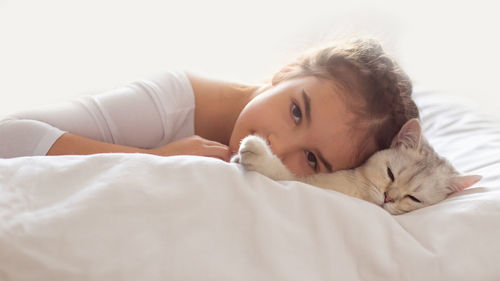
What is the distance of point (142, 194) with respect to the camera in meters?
0.71

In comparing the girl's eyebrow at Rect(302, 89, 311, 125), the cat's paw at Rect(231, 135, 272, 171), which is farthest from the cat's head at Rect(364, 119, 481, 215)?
the cat's paw at Rect(231, 135, 272, 171)

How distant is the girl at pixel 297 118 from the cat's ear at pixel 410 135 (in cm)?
5

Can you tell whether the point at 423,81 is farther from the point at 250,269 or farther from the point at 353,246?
the point at 250,269

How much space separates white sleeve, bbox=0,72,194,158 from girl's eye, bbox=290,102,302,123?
0.49m

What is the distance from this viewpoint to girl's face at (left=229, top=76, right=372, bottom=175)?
1.09m

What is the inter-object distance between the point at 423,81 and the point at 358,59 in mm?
1127

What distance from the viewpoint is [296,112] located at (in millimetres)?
1115

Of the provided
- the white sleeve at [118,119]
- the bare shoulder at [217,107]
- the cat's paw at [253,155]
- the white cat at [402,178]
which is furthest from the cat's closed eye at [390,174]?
the white sleeve at [118,119]

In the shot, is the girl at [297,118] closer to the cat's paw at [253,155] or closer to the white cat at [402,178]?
the white cat at [402,178]

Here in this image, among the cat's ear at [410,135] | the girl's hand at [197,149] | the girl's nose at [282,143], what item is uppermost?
the cat's ear at [410,135]

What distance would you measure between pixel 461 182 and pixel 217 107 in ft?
2.75

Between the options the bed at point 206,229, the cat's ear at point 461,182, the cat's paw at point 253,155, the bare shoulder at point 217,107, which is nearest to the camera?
the bed at point 206,229

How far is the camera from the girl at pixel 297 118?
3.59 ft

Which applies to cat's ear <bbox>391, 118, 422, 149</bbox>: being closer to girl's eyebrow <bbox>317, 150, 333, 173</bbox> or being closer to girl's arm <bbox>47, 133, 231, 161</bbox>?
girl's eyebrow <bbox>317, 150, 333, 173</bbox>
